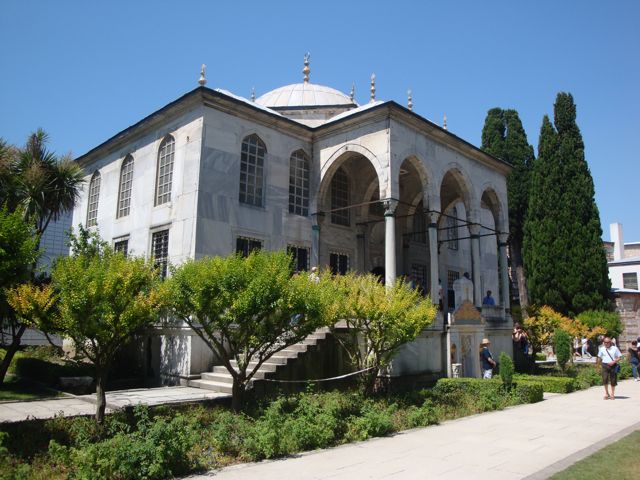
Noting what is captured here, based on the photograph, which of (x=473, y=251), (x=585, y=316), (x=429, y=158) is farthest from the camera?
(x=585, y=316)

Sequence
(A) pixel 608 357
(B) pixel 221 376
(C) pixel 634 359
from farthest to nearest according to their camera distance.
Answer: (C) pixel 634 359, (A) pixel 608 357, (B) pixel 221 376

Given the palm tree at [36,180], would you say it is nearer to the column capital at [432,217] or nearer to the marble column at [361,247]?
the marble column at [361,247]

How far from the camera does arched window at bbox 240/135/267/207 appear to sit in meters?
17.5

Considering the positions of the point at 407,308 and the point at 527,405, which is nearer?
the point at 407,308

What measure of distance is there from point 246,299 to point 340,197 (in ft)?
40.1

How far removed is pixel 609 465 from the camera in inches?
285

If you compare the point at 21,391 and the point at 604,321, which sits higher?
the point at 604,321

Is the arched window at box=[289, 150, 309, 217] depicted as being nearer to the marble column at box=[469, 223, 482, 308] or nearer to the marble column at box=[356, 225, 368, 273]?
the marble column at box=[356, 225, 368, 273]

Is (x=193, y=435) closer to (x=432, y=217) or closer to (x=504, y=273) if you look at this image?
(x=432, y=217)

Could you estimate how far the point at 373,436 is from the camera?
373 inches

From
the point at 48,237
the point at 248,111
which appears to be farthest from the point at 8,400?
the point at 48,237

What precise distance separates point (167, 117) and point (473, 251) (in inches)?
509

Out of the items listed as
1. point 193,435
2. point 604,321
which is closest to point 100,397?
point 193,435

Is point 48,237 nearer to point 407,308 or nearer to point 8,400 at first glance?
point 8,400
